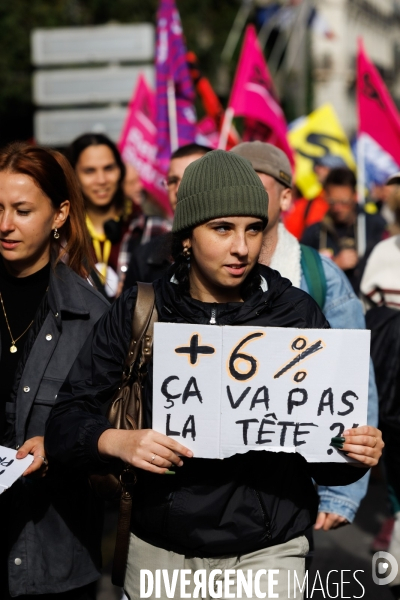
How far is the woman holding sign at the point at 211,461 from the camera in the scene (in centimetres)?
279

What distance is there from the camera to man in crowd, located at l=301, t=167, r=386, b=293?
797 centimetres

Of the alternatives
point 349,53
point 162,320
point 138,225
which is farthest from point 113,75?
point 349,53

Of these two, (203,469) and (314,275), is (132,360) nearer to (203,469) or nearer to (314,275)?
(203,469)

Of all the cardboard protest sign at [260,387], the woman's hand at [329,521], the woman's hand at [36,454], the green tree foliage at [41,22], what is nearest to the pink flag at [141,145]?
the woman's hand at [329,521]

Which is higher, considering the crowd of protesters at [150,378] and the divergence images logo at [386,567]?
the crowd of protesters at [150,378]

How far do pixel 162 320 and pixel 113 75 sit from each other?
8.58 meters

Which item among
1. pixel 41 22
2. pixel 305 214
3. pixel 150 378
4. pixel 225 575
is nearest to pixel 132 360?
pixel 150 378

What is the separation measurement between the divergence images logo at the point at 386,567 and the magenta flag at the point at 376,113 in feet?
14.6

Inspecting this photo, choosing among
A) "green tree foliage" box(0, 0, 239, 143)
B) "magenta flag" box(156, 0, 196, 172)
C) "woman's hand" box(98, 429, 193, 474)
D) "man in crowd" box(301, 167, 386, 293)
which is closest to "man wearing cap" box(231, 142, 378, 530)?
"woman's hand" box(98, 429, 193, 474)

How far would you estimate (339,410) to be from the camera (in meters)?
2.79

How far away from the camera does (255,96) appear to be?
900cm

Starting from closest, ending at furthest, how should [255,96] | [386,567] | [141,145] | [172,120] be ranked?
[386,567], [255,96], [172,120], [141,145]

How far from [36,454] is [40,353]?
0.37 metres

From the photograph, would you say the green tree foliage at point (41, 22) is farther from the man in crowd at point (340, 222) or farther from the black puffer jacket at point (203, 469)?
the black puffer jacket at point (203, 469)
